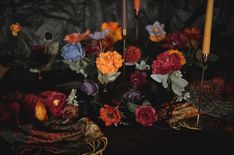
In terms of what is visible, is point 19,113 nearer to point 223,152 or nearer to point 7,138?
point 7,138

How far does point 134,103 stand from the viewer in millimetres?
984

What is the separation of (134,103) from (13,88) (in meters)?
0.46

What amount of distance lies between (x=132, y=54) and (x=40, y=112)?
0.40 m

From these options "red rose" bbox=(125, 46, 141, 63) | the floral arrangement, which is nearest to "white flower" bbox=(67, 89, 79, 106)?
the floral arrangement

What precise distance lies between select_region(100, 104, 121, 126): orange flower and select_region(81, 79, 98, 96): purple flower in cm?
11

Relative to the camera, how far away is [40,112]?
926mm

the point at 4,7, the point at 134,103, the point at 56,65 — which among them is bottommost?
the point at 134,103

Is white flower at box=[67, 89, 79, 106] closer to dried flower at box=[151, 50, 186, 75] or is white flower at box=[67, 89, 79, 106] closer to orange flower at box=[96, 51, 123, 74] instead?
orange flower at box=[96, 51, 123, 74]

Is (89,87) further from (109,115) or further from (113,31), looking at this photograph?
(113,31)

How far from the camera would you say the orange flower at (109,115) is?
91cm

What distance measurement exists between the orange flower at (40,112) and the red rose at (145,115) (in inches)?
10.8

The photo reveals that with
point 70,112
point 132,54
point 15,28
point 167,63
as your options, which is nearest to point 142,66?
point 132,54

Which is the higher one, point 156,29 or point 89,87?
point 156,29

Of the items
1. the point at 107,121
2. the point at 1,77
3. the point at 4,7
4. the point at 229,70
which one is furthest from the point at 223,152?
the point at 4,7
